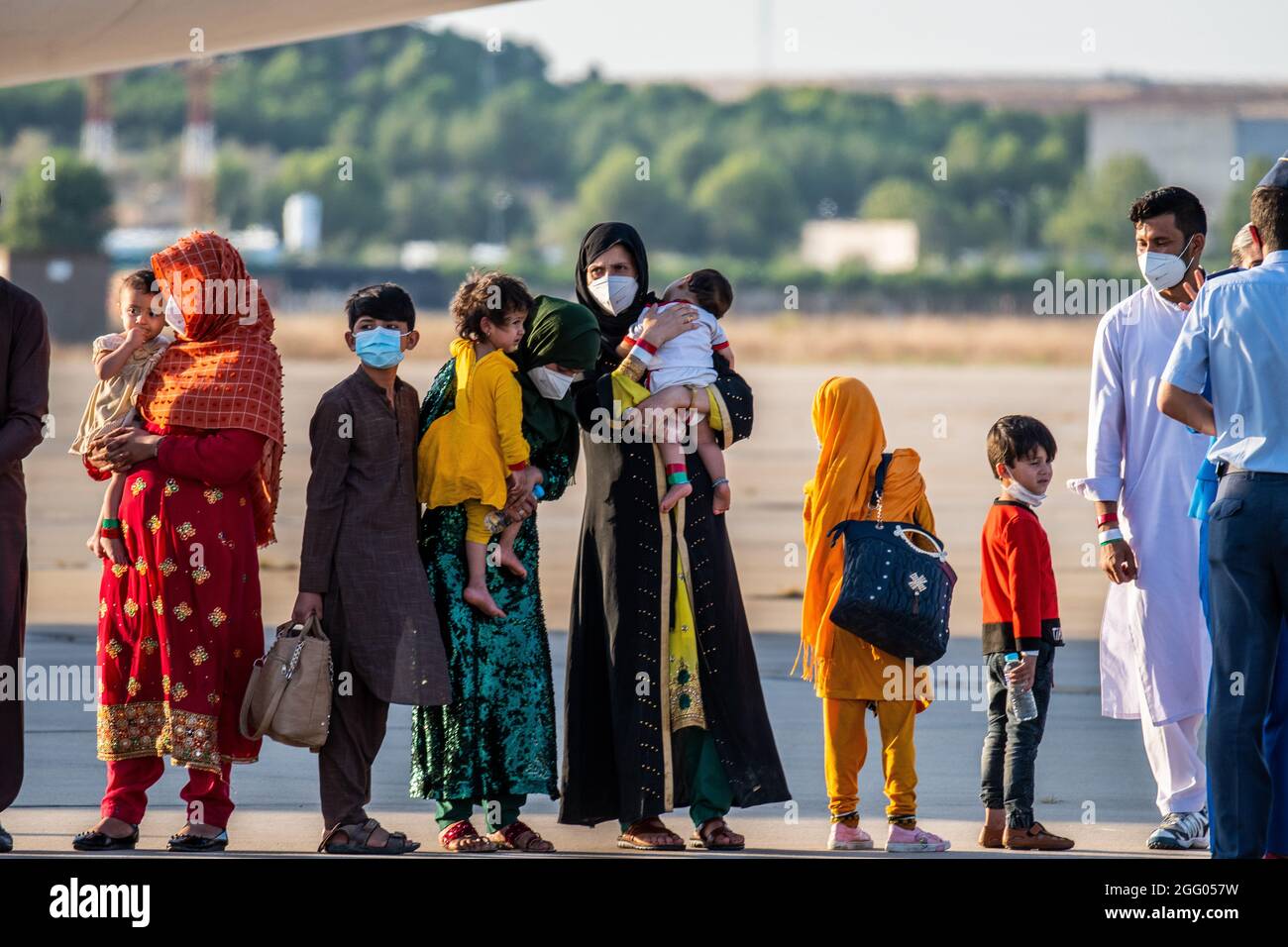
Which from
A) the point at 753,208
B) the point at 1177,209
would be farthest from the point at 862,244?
the point at 1177,209

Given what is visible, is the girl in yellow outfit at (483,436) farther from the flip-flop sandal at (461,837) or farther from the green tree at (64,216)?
the green tree at (64,216)

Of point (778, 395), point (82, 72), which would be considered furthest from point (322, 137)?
point (82, 72)

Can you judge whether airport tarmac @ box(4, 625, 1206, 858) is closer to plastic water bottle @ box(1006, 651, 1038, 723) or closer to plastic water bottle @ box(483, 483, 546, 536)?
plastic water bottle @ box(1006, 651, 1038, 723)

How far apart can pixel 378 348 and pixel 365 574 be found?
0.65 meters

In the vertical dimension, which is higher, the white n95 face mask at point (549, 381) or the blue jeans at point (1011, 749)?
the white n95 face mask at point (549, 381)

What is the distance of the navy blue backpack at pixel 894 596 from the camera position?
18.2 feet

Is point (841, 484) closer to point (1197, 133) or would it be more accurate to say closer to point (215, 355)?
point (215, 355)

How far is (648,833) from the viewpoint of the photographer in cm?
559

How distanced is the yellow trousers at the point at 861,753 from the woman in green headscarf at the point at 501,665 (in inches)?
32.8

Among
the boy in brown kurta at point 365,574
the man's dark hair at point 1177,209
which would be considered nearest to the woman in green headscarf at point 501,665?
the boy in brown kurta at point 365,574

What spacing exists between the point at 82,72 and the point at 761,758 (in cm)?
440
